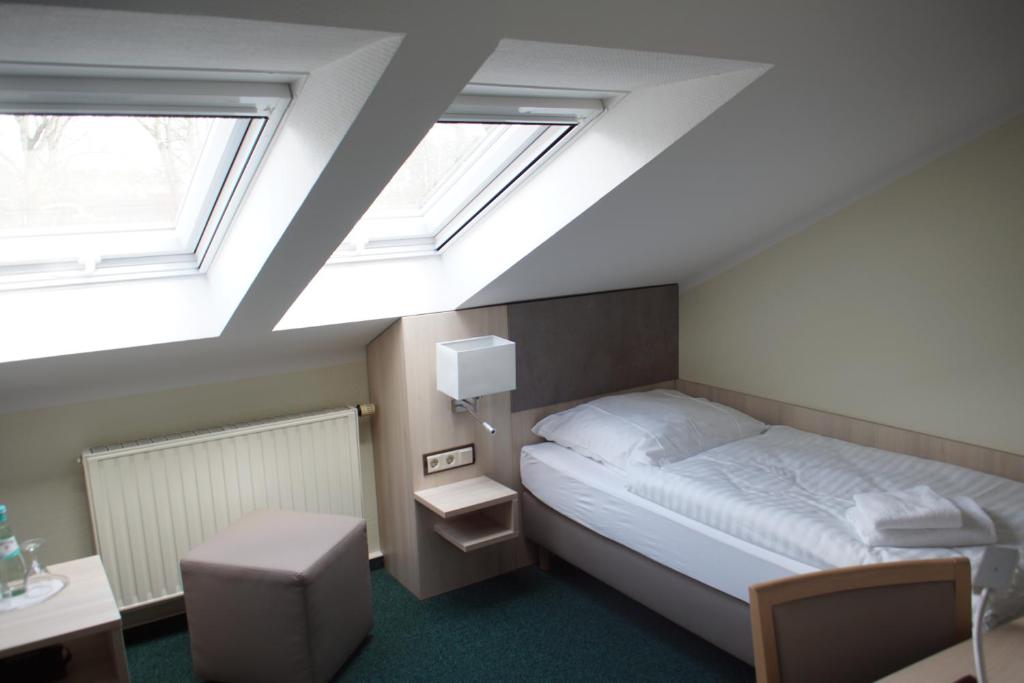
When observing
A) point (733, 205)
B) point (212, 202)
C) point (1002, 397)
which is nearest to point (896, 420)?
point (1002, 397)

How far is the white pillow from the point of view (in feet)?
9.34

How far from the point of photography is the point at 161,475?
8.99 feet

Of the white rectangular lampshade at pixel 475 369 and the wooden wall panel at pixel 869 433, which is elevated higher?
the white rectangular lampshade at pixel 475 369

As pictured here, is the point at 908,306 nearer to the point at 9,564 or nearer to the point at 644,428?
the point at 644,428

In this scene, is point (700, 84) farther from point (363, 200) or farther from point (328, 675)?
point (328, 675)

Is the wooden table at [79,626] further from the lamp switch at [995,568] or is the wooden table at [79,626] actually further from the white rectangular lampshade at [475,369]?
the lamp switch at [995,568]

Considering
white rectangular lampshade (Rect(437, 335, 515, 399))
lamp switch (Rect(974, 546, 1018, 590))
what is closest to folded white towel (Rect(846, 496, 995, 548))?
lamp switch (Rect(974, 546, 1018, 590))

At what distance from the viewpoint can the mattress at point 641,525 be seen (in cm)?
226

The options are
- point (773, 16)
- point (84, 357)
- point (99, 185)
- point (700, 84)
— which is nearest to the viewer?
point (773, 16)

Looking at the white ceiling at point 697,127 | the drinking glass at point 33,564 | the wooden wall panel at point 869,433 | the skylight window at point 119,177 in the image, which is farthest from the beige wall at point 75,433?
the wooden wall panel at point 869,433

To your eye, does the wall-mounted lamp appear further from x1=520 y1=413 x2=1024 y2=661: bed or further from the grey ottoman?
the grey ottoman

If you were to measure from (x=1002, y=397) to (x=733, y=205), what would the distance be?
109 cm

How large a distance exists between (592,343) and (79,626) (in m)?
2.13

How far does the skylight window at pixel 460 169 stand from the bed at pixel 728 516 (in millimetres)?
1038
